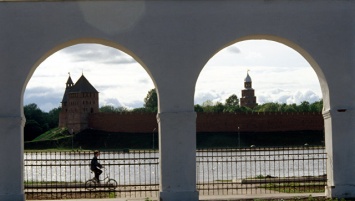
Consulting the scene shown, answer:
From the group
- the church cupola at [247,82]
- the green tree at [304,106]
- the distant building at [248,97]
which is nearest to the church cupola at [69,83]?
the distant building at [248,97]

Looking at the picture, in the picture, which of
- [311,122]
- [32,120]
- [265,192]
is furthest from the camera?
[32,120]

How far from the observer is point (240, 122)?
63188mm

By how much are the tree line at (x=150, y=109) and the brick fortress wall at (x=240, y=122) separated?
602 cm

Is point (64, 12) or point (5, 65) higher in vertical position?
point (64, 12)

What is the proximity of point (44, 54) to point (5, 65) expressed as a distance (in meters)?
0.70

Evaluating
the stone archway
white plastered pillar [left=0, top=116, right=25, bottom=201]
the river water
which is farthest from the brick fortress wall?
white plastered pillar [left=0, top=116, right=25, bottom=201]

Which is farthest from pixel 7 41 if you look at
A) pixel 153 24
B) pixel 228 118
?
pixel 228 118

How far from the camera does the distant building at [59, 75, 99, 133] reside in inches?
2798

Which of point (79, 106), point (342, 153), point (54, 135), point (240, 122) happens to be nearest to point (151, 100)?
point (79, 106)

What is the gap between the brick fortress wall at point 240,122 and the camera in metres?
62.6

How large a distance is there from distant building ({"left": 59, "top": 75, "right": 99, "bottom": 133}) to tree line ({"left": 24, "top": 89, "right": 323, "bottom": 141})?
2.82 meters

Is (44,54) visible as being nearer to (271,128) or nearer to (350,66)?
(350,66)

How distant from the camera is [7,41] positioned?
1232 centimetres

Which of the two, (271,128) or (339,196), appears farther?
(271,128)
